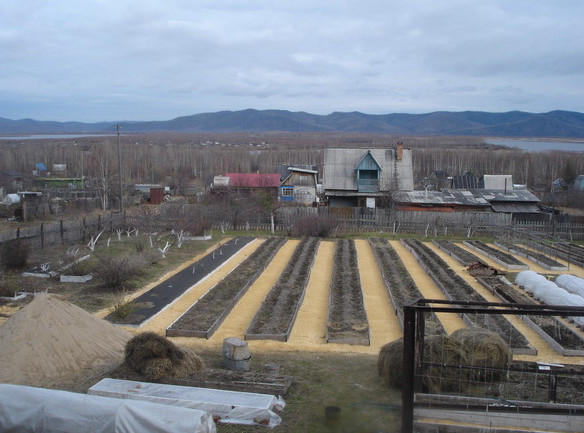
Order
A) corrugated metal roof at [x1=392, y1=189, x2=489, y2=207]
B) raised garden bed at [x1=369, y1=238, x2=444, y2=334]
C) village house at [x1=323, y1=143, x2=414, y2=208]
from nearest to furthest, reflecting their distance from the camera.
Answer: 1. raised garden bed at [x1=369, y1=238, x2=444, y2=334]
2. corrugated metal roof at [x1=392, y1=189, x2=489, y2=207]
3. village house at [x1=323, y1=143, x2=414, y2=208]

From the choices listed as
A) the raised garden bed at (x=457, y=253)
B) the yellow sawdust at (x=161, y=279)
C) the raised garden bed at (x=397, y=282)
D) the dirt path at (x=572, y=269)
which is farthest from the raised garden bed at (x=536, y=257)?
the yellow sawdust at (x=161, y=279)

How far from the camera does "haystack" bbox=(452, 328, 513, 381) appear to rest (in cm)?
884

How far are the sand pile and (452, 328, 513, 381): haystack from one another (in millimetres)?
6113

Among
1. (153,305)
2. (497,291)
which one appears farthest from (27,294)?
(497,291)

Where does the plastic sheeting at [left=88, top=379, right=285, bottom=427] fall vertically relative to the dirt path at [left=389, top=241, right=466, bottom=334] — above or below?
above

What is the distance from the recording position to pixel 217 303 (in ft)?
46.6

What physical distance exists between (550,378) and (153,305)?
9586 millimetres

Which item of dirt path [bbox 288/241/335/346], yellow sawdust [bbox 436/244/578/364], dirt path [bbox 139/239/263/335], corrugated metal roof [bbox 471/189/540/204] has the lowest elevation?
yellow sawdust [bbox 436/244/578/364]

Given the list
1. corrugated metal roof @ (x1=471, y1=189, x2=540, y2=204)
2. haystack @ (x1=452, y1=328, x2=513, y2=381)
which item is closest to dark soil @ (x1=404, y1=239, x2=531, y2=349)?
haystack @ (x1=452, y1=328, x2=513, y2=381)

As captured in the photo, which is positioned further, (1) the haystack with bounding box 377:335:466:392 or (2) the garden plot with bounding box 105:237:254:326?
(2) the garden plot with bounding box 105:237:254:326

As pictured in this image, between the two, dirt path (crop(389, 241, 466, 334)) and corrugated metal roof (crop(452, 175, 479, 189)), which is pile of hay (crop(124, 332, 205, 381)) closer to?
dirt path (crop(389, 241, 466, 334))

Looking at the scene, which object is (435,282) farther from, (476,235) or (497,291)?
(476,235)

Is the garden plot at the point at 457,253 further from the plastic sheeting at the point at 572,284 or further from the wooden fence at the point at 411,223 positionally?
the plastic sheeting at the point at 572,284

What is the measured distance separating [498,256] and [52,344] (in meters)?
16.3
